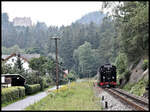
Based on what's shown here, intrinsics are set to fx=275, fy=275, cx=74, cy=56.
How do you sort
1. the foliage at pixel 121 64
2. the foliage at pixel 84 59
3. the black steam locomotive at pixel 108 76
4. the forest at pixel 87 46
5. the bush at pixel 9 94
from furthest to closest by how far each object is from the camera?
1. the foliage at pixel 84 59
2. the foliage at pixel 121 64
3. the black steam locomotive at pixel 108 76
4. the forest at pixel 87 46
5. the bush at pixel 9 94

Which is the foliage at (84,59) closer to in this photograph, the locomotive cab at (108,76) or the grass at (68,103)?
the locomotive cab at (108,76)

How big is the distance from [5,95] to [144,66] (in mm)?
18244

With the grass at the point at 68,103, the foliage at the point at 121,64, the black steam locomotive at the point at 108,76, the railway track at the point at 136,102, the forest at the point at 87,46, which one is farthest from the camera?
the foliage at the point at 121,64

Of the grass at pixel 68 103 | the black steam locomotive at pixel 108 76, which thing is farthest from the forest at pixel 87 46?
the grass at pixel 68 103

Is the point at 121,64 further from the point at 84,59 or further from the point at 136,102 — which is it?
the point at 136,102

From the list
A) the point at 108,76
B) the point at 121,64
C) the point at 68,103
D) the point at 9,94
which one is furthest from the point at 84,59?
the point at 68,103

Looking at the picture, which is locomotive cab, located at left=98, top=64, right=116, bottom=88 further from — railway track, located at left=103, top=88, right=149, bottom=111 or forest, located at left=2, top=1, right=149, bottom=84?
railway track, located at left=103, top=88, right=149, bottom=111

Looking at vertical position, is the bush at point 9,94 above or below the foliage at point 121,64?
above

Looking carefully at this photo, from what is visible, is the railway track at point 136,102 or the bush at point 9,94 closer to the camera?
the railway track at point 136,102

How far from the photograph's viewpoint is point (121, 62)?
3881 centimetres

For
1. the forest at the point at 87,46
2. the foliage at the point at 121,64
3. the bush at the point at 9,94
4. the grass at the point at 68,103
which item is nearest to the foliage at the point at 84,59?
the forest at the point at 87,46

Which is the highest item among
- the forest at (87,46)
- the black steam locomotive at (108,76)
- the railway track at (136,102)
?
the forest at (87,46)

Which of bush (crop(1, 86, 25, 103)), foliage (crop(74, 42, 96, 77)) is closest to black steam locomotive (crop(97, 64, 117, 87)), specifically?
foliage (crop(74, 42, 96, 77))

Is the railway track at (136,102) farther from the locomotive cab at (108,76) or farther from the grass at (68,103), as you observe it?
the locomotive cab at (108,76)
